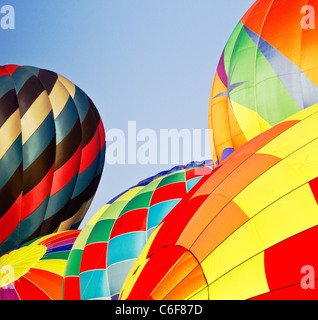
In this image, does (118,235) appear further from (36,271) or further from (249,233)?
(249,233)

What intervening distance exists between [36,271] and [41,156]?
2950mm

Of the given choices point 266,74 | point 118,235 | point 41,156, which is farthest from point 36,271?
point 266,74

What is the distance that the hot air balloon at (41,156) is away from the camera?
8.97 meters

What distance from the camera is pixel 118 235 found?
556 centimetres

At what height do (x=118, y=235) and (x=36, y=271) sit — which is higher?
(x=118, y=235)

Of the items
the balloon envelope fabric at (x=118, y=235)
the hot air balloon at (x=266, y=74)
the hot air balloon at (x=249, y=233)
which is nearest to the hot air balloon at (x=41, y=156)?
the balloon envelope fabric at (x=118, y=235)

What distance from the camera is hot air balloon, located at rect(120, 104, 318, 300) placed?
2268 millimetres

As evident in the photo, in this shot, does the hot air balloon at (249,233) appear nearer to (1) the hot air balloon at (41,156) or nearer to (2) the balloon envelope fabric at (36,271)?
(2) the balloon envelope fabric at (36,271)

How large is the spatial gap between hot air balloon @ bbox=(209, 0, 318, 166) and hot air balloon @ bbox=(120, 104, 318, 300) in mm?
2133

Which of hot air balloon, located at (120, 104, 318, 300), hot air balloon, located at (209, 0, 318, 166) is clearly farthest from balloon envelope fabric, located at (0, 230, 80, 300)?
hot air balloon, located at (120, 104, 318, 300)

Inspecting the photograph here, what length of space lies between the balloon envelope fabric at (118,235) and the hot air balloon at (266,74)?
26.2 inches
